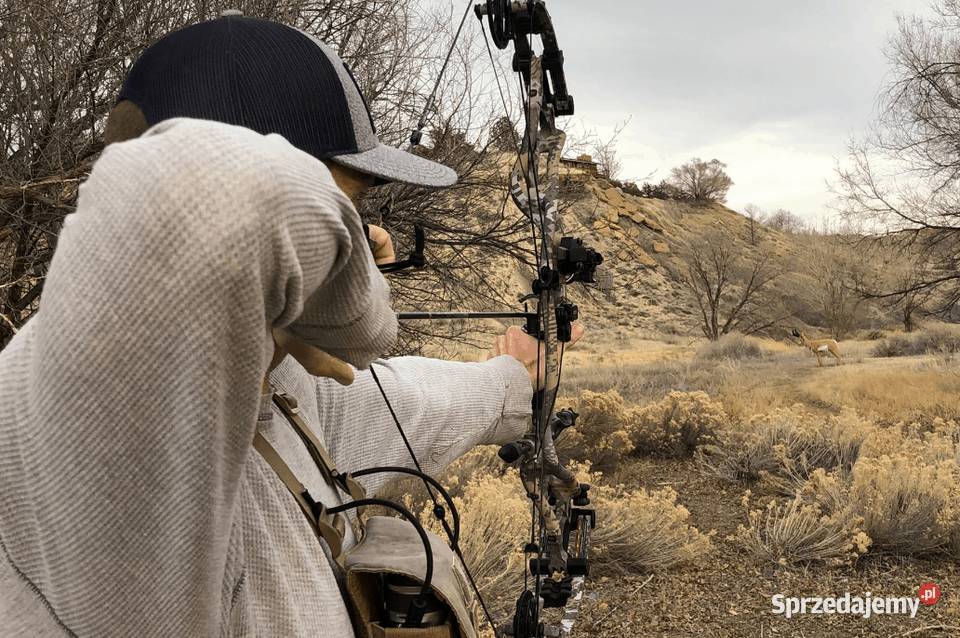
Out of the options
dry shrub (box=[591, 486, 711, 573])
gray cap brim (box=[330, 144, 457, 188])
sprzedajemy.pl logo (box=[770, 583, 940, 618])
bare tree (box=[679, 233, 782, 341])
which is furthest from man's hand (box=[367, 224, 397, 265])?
bare tree (box=[679, 233, 782, 341])

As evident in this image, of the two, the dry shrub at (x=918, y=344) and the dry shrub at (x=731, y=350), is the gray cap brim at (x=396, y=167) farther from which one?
the dry shrub at (x=918, y=344)

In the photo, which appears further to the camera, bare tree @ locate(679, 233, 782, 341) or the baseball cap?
bare tree @ locate(679, 233, 782, 341)

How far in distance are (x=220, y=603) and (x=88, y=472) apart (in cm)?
25

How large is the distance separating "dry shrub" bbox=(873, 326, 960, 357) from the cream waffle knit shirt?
1896cm

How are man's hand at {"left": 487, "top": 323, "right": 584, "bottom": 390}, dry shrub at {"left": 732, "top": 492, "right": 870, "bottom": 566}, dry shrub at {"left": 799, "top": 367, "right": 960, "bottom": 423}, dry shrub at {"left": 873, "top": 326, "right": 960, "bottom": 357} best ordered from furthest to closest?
dry shrub at {"left": 873, "top": 326, "right": 960, "bottom": 357} < dry shrub at {"left": 799, "top": 367, "right": 960, "bottom": 423} < dry shrub at {"left": 732, "top": 492, "right": 870, "bottom": 566} < man's hand at {"left": 487, "top": 323, "right": 584, "bottom": 390}

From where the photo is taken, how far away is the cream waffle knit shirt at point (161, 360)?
57cm

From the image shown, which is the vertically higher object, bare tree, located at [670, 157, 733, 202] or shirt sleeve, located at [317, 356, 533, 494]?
bare tree, located at [670, 157, 733, 202]

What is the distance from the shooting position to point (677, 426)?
7.20m

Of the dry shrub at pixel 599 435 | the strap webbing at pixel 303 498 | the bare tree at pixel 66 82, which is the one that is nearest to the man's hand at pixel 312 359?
the strap webbing at pixel 303 498

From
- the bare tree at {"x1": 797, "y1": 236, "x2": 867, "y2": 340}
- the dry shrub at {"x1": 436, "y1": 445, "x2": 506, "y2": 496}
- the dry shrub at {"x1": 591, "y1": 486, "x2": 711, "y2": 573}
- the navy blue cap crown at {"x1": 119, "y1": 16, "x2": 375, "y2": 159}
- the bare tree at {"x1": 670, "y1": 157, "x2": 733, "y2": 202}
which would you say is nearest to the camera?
the navy blue cap crown at {"x1": 119, "y1": 16, "x2": 375, "y2": 159}

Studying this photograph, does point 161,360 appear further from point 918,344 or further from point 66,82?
point 918,344

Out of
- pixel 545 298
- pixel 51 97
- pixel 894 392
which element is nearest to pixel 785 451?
pixel 894 392

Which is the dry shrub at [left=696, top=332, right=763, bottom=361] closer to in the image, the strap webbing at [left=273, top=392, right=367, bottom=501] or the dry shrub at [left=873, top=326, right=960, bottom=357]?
the dry shrub at [left=873, top=326, right=960, bottom=357]

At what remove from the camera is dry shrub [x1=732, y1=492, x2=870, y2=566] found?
4.71m
